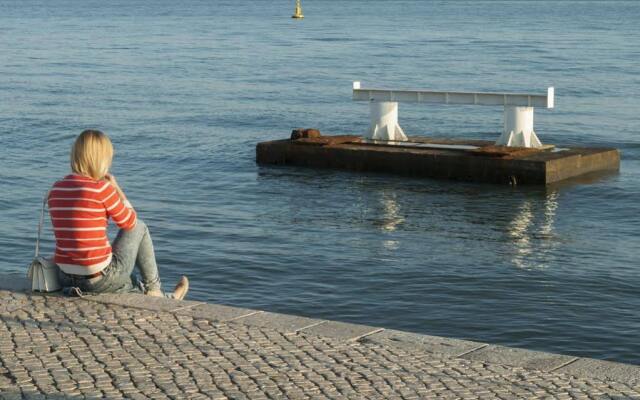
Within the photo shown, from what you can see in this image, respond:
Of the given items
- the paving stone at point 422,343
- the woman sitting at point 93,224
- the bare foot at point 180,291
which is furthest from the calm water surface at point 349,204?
the woman sitting at point 93,224

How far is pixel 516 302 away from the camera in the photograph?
589 inches

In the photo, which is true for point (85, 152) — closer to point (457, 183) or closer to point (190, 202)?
point (190, 202)

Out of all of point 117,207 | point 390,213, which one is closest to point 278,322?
point 117,207

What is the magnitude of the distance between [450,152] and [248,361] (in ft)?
52.6

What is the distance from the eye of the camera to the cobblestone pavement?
7828 millimetres

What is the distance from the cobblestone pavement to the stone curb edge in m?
0.08

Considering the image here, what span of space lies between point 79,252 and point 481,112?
28.0 m

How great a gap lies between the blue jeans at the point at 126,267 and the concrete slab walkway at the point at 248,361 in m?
0.24

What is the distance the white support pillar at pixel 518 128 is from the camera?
2362cm

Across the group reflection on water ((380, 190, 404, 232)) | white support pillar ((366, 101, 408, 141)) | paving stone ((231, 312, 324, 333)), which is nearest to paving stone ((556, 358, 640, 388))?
paving stone ((231, 312, 324, 333))

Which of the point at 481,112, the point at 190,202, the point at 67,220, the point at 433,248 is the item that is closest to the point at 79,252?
the point at 67,220

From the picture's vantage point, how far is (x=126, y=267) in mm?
10047

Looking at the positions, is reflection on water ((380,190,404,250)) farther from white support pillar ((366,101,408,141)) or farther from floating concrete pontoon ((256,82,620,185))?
white support pillar ((366,101,408,141))

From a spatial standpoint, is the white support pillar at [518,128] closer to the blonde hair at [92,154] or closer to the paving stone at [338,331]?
the paving stone at [338,331]
